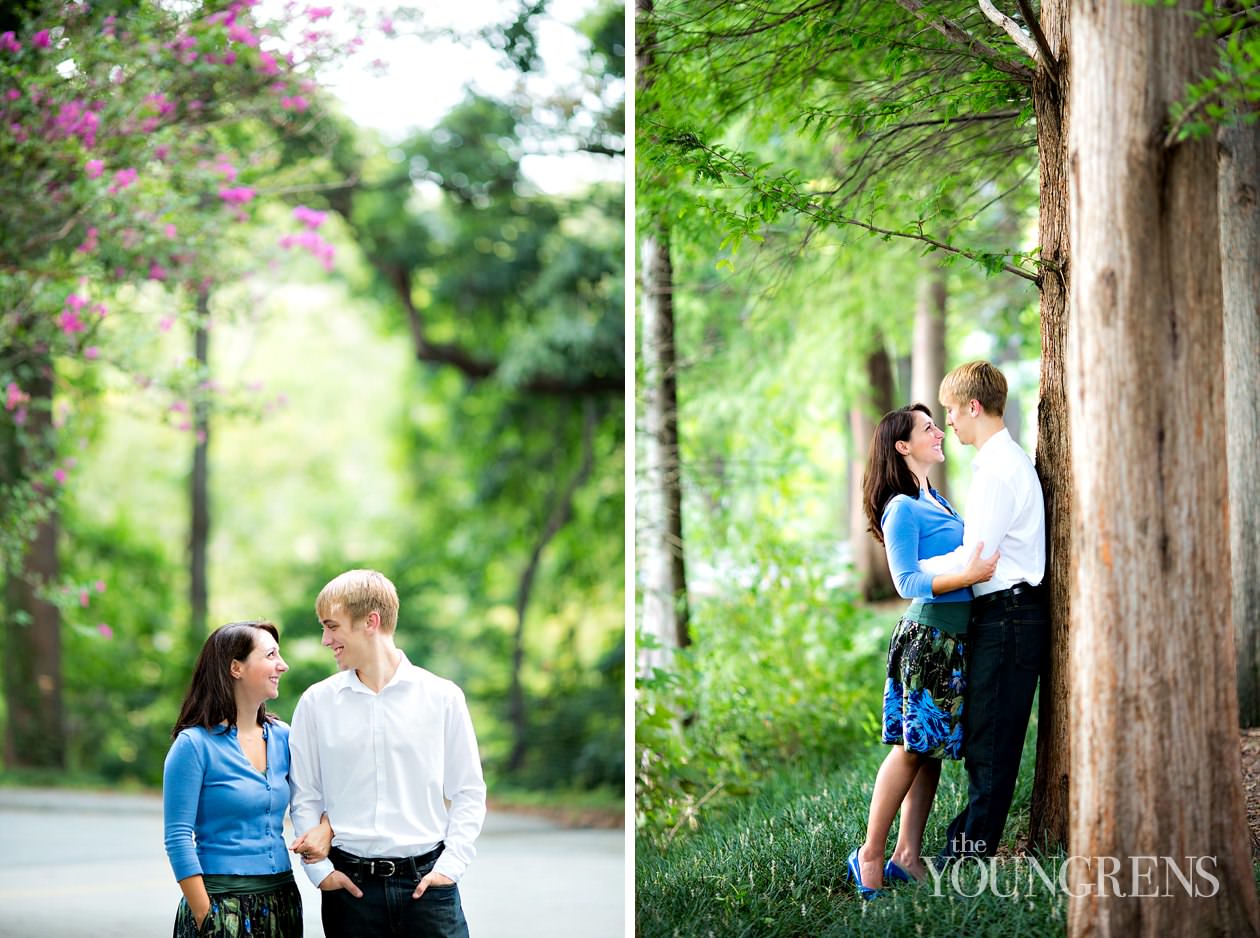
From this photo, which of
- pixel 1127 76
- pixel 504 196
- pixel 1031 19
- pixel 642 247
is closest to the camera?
pixel 1127 76

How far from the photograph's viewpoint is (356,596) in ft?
8.72

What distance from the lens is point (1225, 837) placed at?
8.76 ft

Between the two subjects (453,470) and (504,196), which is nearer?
(504,196)

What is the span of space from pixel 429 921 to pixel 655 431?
3.62 metres

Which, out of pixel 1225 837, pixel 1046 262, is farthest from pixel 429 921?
pixel 1046 262

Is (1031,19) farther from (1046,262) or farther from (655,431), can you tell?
(655,431)

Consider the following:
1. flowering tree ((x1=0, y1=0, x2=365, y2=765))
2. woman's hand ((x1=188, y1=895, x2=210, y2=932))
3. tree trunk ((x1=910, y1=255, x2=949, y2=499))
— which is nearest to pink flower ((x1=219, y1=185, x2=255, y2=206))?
flowering tree ((x1=0, y1=0, x2=365, y2=765))

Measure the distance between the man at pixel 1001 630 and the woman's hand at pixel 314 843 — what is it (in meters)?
1.64

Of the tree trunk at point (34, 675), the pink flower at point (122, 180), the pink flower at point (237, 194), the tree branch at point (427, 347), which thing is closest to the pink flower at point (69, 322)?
the pink flower at point (122, 180)

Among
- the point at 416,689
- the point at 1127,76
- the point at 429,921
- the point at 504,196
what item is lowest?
the point at 429,921

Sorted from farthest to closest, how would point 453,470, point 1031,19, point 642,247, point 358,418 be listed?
point 358,418, point 453,470, point 642,247, point 1031,19

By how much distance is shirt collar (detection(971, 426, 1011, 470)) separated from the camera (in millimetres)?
3148

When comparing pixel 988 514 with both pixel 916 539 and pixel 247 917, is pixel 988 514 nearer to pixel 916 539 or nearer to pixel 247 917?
pixel 916 539

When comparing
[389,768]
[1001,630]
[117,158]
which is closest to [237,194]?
[117,158]
